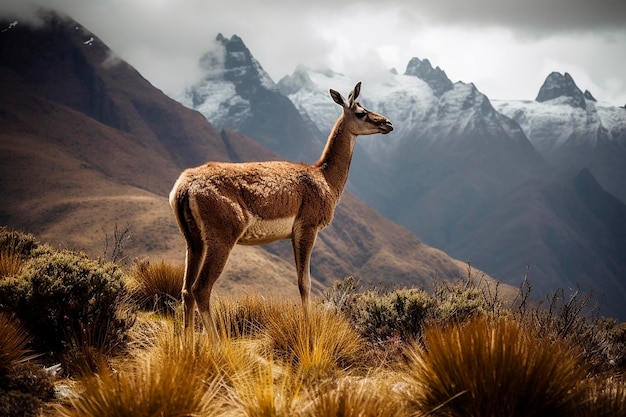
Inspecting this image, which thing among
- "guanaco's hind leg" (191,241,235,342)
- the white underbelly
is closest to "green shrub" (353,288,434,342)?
the white underbelly

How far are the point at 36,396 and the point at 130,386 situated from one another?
5.04ft

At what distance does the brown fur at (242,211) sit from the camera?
606 centimetres

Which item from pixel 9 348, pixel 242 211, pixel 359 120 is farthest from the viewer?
pixel 359 120

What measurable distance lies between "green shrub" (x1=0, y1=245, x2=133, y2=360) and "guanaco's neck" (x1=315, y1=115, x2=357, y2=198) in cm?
340

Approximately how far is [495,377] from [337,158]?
490 cm

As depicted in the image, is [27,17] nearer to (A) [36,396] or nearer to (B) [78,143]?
(B) [78,143]

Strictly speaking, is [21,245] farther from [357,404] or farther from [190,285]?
[357,404]

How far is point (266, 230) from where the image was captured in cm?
671

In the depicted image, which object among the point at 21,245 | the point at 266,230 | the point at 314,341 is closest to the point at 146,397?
the point at 314,341

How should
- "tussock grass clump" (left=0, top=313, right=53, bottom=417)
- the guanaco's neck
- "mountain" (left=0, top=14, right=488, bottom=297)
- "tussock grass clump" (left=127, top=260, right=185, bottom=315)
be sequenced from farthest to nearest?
"mountain" (left=0, top=14, right=488, bottom=297), "tussock grass clump" (left=127, top=260, right=185, bottom=315), the guanaco's neck, "tussock grass clump" (left=0, top=313, right=53, bottom=417)

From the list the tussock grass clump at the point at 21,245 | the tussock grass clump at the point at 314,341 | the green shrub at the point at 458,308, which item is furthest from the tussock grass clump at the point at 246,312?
the tussock grass clump at the point at 21,245

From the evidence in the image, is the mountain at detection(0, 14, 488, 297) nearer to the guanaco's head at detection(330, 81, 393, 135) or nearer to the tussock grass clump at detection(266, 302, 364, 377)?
the guanaco's head at detection(330, 81, 393, 135)

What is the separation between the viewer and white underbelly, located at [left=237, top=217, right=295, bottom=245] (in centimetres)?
658

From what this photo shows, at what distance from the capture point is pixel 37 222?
8050cm
